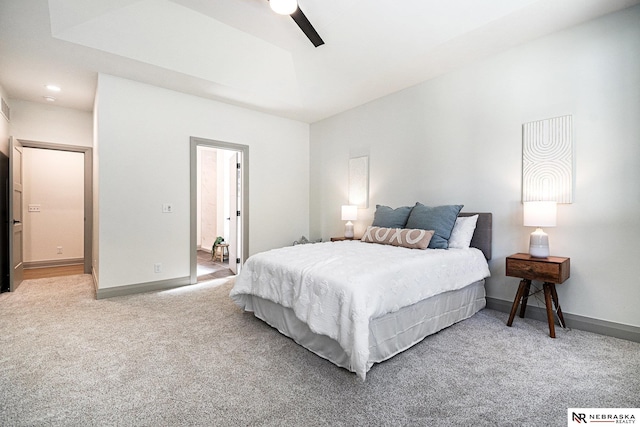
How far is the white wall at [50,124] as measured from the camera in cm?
436

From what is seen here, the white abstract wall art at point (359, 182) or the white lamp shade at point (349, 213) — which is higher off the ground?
the white abstract wall art at point (359, 182)

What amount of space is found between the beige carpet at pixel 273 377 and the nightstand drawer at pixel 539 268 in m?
0.50

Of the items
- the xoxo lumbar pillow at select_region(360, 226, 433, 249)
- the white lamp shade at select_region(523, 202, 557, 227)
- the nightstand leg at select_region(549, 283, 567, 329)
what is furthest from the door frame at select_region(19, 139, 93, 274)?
the nightstand leg at select_region(549, 283, 567, 329)

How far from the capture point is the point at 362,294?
73.9 inches

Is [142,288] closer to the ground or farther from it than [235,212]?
closer to the ground

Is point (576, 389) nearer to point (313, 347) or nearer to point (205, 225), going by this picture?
point (313, 347)

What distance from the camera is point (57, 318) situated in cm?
293

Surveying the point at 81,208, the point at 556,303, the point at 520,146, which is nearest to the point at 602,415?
the point at 556,303

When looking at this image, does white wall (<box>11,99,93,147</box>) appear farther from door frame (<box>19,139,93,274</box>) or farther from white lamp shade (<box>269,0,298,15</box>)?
white lamp shade (<box>269,0,298,15</box>)

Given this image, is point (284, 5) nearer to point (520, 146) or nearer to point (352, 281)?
point (352, 281)

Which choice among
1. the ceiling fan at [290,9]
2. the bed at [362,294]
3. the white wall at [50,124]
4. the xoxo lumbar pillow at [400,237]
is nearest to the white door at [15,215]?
the white wall at [50,124]

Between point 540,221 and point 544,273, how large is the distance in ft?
1.49

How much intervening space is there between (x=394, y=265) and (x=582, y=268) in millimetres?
1901

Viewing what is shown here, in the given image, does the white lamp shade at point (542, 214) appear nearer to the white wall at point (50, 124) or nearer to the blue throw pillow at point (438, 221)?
the blue throw pillow at point (438, 221)
